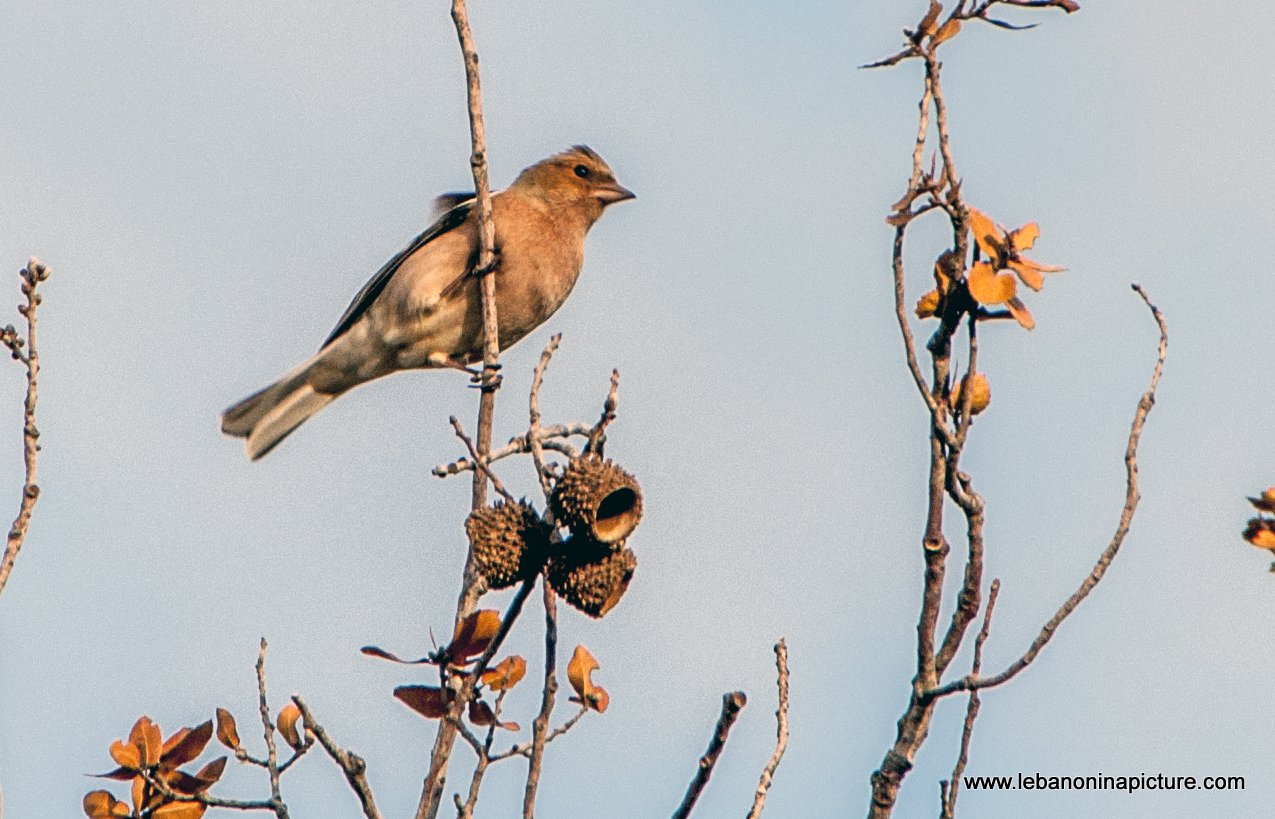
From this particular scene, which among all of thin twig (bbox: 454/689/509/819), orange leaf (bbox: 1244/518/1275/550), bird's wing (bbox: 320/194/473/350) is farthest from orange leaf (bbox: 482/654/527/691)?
bird's wing (bbox: 320/194/473/350)

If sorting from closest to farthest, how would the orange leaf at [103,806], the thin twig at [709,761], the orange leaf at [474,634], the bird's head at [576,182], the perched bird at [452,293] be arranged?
the thin twig at [709,761] < the orange leaf at [474,634] < the orange leaf at [103,806] < the perched bird at [452,293] < the bird's head at [576,182]

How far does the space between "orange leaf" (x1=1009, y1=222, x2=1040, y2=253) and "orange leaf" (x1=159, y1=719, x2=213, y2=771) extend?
243 cm

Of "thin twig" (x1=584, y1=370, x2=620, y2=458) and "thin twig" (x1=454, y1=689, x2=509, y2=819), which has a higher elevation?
"thin twig" (x1=584, y1=370, x2=620, y2=458)

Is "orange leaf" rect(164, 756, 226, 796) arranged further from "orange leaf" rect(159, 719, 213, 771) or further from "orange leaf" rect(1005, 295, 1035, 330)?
"orange leaf" rect(1005, 295, 1035, 330)

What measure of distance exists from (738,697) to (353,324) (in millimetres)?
5797

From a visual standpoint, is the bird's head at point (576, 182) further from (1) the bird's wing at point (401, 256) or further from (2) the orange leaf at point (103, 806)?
(2) the orange leaf at point (103, 806)

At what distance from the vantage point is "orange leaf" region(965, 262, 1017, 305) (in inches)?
126

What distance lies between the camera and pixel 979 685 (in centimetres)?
300

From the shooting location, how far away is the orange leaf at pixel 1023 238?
3336 mm

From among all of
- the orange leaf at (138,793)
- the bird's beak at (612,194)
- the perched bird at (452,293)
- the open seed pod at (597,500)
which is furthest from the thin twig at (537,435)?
the bird's beak at (612,194)

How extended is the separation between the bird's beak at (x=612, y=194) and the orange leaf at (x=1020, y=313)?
532 cm

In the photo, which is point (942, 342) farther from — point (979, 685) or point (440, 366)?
point (440, 366)

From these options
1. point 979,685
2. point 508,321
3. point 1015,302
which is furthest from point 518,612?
point 508,321

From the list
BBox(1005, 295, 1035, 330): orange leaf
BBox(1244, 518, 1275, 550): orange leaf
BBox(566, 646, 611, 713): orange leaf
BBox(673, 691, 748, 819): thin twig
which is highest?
BBox(1005, 295, 1035, 330): orange leaf
